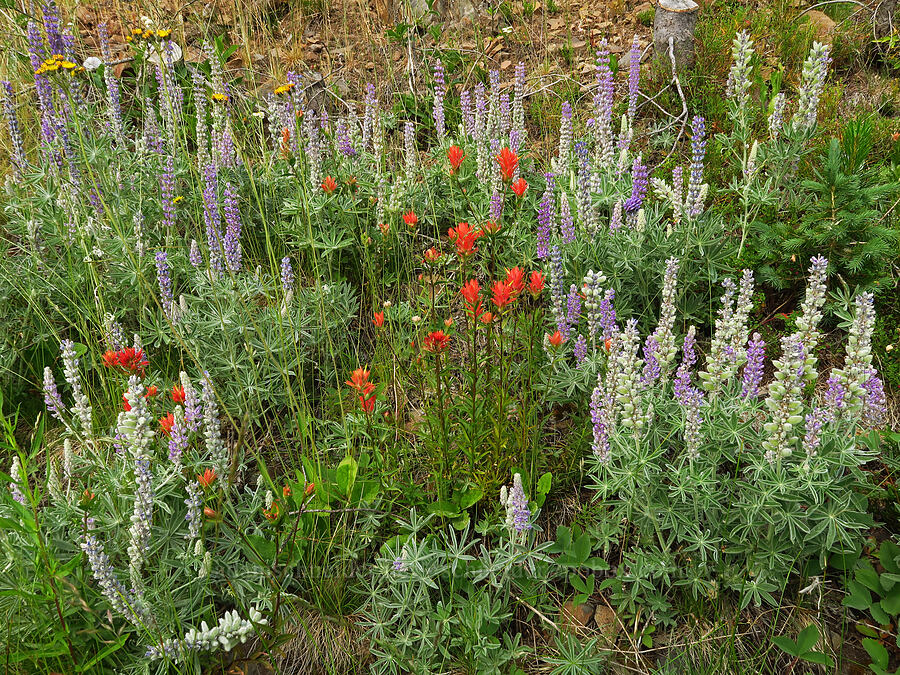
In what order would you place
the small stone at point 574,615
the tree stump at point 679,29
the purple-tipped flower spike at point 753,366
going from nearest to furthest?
1. the purple-tipped flower spike at point 753,366
2. the small stone at point 574,615
3. the tree stump at point 679,29

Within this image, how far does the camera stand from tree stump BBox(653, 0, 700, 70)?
5148 mm

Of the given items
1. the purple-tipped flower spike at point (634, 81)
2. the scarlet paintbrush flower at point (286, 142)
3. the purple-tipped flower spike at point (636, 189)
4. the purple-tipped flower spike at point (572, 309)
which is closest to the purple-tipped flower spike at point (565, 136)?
the purple-tipped flower spike at point (636, 189)

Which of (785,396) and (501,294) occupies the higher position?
(501,294)

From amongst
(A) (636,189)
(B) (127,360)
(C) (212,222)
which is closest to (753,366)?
(A) (636,189)

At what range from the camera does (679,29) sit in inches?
203

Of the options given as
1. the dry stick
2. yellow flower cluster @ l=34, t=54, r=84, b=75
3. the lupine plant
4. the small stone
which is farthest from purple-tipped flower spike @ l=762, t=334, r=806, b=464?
yellow flower cluster @ l=34, t=54, r=84, b=75

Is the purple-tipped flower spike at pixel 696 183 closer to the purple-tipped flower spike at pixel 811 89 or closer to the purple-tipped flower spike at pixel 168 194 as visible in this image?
the purple-tipped flower spike at pixel 811 89

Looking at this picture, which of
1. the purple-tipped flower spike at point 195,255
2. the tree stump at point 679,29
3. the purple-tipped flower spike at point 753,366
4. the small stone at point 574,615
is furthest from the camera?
the tree stump at point 679,29

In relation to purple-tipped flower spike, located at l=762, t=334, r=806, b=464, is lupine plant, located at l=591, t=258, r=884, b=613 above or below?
below

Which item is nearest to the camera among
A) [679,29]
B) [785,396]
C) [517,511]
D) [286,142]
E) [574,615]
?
[785,396]

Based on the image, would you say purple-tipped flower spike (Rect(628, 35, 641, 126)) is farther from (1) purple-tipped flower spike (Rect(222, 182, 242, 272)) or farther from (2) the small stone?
(2) the small stone

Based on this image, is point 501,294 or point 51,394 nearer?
point 501,294

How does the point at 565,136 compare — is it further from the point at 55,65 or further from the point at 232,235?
the point at 55,65

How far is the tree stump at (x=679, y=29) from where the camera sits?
5148 millimetres
